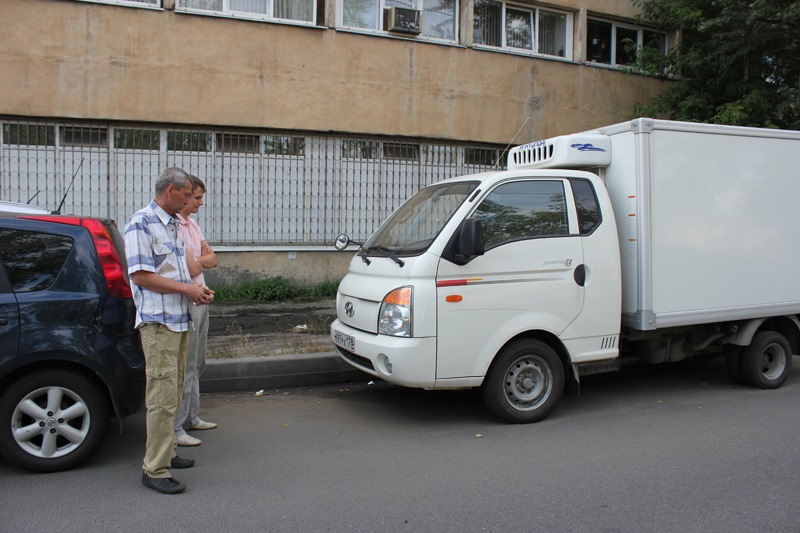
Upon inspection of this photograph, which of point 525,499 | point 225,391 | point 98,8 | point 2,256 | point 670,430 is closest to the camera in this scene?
point 525,499

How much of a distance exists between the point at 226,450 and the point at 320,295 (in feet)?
19.3

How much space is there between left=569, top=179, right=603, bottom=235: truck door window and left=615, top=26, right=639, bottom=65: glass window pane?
9.03 m

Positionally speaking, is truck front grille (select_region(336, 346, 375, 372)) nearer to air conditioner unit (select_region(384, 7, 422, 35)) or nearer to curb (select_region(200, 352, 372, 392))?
curb (select_region(200, 352, 372, 392))

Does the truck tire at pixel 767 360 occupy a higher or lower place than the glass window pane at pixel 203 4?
lower

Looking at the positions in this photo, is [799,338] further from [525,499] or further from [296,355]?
[296,355]

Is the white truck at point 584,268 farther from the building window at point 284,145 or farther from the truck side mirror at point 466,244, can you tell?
the building window at point 284,145

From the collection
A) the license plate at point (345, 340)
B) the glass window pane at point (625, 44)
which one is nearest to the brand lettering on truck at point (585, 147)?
the license plate at point (345, 340)

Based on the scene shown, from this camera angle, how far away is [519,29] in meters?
12.5

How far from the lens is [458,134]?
1172 cm

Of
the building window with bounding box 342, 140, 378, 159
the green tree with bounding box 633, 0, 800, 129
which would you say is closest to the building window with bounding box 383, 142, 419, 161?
the building window with bounding box 342, 140, 378, 159

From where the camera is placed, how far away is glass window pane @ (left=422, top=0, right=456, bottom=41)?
1159cm

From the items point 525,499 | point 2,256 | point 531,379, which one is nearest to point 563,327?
point 531,379

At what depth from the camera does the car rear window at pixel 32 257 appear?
4.14m

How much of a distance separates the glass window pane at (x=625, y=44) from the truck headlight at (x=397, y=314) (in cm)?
1063
